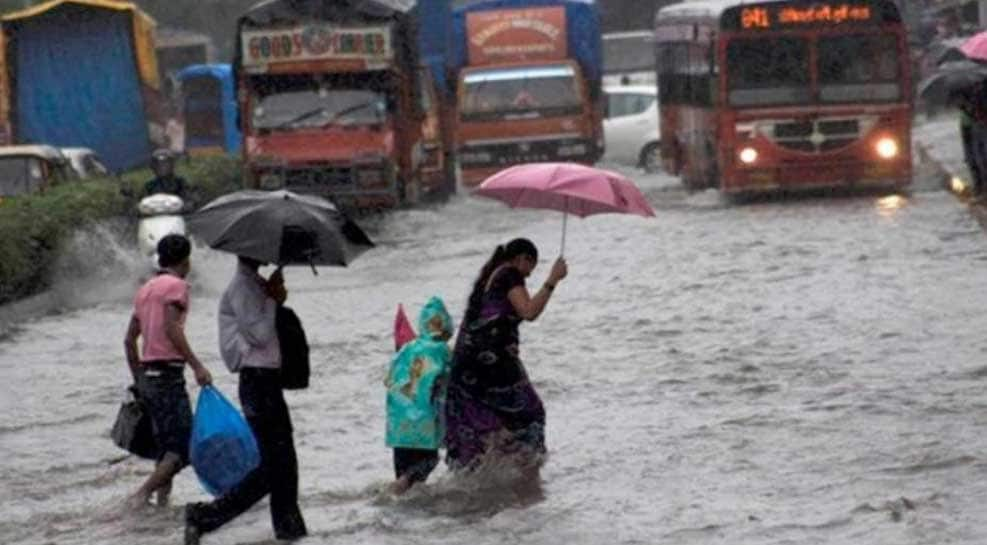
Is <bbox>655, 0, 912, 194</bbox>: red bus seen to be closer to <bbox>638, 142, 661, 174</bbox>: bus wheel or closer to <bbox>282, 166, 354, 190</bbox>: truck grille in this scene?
<bbox>282, 166, 354, 190</bbox>: truck grille

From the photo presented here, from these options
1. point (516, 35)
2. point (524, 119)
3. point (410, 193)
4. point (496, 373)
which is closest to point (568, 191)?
point (496, 373)

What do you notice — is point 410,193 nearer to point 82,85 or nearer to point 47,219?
point 82,85

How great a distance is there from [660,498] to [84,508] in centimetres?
299

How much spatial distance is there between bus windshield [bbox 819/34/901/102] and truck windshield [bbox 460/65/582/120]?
1021cm

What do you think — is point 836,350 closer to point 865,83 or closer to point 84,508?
point 84,508

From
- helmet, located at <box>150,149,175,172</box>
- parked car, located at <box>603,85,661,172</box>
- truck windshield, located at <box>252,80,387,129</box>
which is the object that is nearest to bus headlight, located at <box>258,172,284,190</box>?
truck windshield, located at <box>252,80,387,129</box>

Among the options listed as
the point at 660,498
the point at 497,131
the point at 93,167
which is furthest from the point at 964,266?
the point at 497,131

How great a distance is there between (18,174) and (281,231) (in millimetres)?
19650

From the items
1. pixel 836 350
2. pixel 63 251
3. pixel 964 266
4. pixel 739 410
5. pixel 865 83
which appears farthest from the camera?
pixel 865 83

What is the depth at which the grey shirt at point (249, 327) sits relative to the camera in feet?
37.7

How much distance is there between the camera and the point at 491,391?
512 inches

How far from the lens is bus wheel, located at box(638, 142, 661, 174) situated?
48.2 metres

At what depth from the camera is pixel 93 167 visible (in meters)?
34.9

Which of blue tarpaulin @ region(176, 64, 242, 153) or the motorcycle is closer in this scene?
the motorcycle
